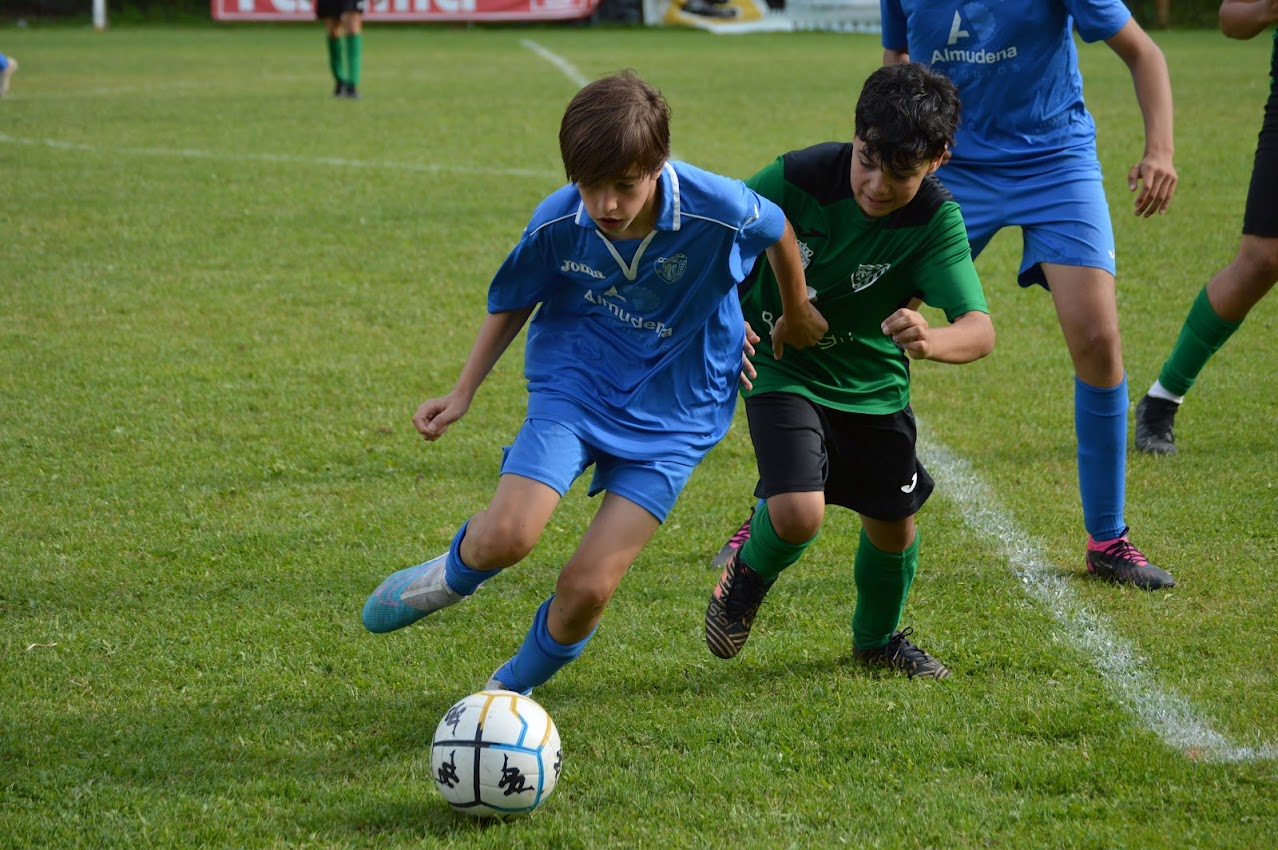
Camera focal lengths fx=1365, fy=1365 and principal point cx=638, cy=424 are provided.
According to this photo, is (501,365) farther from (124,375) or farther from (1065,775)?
(1065,775)

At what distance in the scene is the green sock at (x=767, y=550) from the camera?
339cm

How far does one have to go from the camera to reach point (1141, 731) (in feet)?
10.5

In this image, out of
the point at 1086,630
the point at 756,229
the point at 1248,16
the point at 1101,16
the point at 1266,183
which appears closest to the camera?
the point at 756,229

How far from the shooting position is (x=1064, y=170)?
425 centimetres

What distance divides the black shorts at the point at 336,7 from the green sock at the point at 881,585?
1232cm

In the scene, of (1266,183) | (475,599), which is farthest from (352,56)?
(475,599)

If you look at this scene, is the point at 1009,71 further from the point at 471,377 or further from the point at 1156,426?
the point at 471,377

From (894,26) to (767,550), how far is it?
2047 mm

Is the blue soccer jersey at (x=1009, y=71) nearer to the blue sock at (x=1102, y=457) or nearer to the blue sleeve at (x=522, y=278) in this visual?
the blue sock at (x=1102, y=457)

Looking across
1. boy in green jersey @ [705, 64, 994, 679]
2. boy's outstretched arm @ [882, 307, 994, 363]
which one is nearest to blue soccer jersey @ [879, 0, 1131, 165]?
boy in green jersey @ [705, 64, 994, 679]

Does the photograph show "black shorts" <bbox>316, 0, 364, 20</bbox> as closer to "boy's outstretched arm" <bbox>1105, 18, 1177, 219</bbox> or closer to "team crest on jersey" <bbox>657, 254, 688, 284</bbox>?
"boy's outstretched arm" <bbox>1105, 18, 1177, 219</bbox>

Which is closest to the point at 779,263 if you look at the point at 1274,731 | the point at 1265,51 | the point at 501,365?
the point at 1274,731

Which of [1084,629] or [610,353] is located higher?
[610,353]

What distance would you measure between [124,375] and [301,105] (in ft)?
28.7
